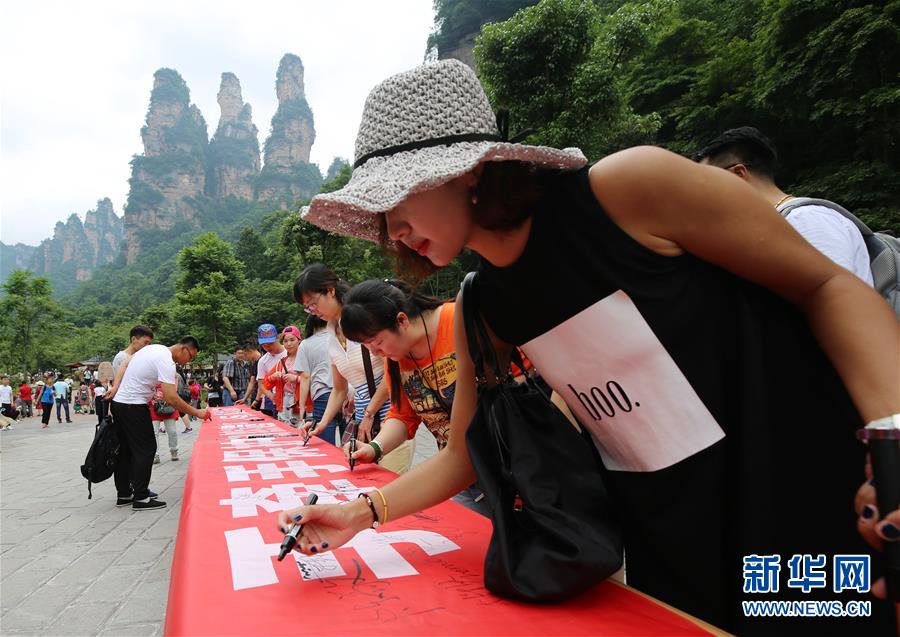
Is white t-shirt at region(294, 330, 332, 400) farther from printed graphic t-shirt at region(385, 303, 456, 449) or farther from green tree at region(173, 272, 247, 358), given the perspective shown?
green tree at region(173, 272, 247, 358)

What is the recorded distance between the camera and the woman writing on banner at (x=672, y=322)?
2.50 ft

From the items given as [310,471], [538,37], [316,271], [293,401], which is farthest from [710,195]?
[538,37]

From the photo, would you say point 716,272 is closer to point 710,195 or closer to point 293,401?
point 710,195

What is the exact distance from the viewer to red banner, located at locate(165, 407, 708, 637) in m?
0.79

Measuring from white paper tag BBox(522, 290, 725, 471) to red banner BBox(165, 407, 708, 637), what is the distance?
247 millimetres

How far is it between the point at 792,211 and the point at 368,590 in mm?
1811

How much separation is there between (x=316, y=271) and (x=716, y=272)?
3285 millimetres

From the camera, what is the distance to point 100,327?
53469mm

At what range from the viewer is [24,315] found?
28453mm

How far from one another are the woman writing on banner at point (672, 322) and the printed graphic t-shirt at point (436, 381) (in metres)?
1.17

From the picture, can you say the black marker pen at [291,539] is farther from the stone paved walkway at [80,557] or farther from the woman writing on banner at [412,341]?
the stone paved walkway at [80,557]

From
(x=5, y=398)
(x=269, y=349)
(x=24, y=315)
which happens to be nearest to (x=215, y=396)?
(x=269, y=349)

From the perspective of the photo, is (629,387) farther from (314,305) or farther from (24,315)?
(24,315)
